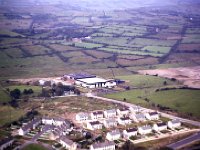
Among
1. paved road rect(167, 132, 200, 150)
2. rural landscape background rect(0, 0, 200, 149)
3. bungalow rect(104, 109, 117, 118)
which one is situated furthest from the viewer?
rural landscape background rect(0, 0, 200, 149)

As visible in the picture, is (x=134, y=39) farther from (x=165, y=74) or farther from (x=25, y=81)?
(x=25, y=81)

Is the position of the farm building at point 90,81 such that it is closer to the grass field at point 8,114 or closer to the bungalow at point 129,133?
the grass field at point 8,114

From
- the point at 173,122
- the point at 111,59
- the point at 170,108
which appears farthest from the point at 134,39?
the point at 173,122

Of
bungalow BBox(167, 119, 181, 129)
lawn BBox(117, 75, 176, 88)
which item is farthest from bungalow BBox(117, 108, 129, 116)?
lawn BBox(117, 75, 176, 88)

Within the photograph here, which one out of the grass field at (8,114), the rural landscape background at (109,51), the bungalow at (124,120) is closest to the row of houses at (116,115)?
the bungalow at (124,120)

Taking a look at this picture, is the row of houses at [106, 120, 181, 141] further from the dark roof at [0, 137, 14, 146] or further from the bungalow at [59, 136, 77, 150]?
the dark roof at [0, 137, 14, 146]

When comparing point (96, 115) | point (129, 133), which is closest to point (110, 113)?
point (96, 115)

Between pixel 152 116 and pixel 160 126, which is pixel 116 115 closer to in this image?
pixel 152 116
